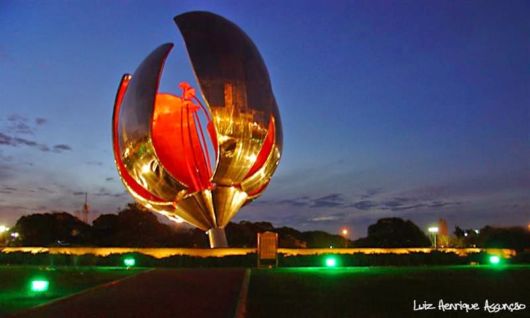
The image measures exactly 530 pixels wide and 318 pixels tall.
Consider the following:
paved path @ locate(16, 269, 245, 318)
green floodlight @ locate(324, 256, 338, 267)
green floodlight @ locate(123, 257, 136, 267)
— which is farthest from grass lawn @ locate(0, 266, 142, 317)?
green floodlight @ locate(324, 256, 338, 267)

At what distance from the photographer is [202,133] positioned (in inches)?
853

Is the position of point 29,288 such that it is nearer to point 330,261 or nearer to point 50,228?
point 330,261

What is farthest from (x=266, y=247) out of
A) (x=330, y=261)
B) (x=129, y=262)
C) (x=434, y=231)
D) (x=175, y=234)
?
(x=175, y=234)

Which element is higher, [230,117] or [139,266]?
[230,117]

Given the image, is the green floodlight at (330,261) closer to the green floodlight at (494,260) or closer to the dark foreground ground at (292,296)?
the dark foreground ground at (292,296)

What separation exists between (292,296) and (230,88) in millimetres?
9319

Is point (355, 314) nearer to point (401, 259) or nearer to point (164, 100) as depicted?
point (401, 259)

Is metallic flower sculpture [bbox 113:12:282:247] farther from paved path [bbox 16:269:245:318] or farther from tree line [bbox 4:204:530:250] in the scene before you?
tree line [bbox 4:204:530:250]

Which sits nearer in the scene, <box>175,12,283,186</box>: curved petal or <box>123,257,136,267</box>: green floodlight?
<box>175,12,283,186</box>: curved petal

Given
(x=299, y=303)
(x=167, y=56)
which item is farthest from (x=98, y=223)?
(x=299, y=303)

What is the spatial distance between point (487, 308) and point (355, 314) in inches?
87.8

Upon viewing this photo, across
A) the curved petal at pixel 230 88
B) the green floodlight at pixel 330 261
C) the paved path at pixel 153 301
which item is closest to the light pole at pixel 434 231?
the green floodlight at pixel 330 261

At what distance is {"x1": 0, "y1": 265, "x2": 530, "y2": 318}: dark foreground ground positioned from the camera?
7727mm

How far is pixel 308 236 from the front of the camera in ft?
174
